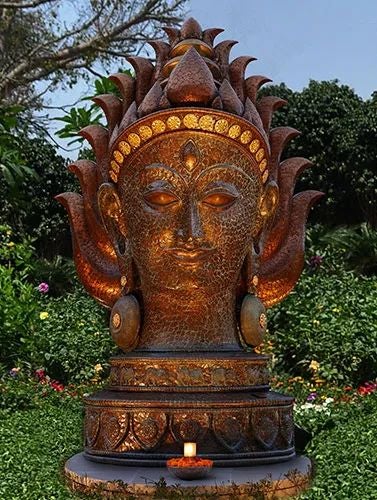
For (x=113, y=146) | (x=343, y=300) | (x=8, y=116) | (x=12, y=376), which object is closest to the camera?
(x=113, y=146)

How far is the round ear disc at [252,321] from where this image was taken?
3709mm

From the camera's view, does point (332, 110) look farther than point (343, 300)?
Yes

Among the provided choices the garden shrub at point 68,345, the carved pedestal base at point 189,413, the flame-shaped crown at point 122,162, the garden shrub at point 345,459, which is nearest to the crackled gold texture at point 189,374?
the carved pedestal base at point 189,413

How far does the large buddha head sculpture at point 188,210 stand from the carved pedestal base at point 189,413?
16 cm

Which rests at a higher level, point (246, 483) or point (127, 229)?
point (127, 229)

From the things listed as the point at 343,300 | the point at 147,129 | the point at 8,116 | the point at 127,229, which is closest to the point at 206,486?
the point at 127,229

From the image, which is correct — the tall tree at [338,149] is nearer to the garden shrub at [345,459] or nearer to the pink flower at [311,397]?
the pink flower at [311,397]

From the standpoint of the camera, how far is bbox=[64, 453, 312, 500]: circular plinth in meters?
2.98

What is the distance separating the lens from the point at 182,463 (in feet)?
9.91

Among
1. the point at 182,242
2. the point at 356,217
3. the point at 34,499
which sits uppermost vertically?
the point at 356,217

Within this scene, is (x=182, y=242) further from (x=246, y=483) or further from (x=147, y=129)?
(x=246, y=483)

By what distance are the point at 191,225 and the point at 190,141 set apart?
0.39 m

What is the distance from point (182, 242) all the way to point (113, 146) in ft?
1.99

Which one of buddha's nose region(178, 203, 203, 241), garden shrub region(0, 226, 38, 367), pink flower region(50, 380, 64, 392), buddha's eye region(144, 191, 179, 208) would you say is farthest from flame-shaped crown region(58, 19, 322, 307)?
garden shrub region(0, 226, 38, 367)
